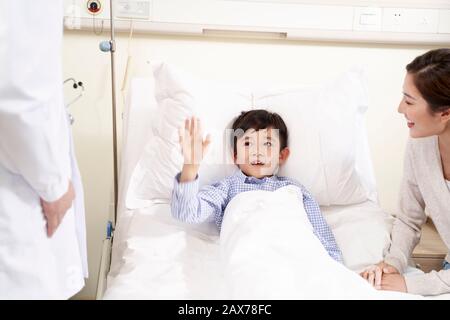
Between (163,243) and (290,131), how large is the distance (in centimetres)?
61

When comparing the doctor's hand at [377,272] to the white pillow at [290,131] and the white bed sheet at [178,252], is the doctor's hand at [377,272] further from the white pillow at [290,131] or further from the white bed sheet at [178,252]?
the white pillow at [290,131]

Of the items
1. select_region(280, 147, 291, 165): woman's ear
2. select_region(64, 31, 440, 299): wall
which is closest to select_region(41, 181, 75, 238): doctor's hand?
select_region(280, 147, 291, 165): woman's ear

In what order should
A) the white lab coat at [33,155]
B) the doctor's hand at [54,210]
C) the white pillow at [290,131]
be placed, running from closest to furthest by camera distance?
1. the white lab coat at [33,155]
2. the doctor's hand at [54,210]
3. the white pillow at [290,131]

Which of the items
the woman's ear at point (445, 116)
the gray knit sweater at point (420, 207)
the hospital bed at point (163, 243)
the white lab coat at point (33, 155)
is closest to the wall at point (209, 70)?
the hospital bed at point (163, 243)

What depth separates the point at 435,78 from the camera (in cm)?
119

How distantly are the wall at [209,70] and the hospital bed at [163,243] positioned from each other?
282 millimetres

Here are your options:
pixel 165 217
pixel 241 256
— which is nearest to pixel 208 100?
pixel 165 217

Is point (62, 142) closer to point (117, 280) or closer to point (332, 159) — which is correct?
point (117, 280)

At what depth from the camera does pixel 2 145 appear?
763 millimetres

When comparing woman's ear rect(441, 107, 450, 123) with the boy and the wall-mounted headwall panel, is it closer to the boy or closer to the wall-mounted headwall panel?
the boy

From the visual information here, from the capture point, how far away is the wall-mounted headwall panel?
1.86m

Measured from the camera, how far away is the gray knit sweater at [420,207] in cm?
119

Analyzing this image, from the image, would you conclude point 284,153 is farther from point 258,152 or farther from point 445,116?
point 445,116
